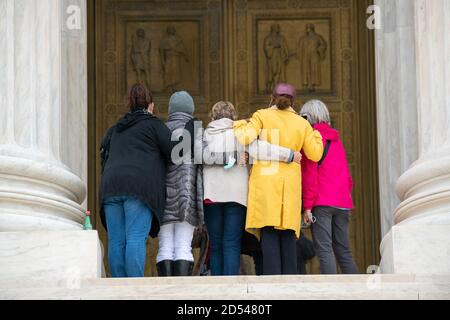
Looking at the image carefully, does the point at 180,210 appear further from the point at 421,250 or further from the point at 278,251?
the point at 421,250

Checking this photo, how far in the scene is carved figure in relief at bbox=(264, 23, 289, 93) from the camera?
2570cm

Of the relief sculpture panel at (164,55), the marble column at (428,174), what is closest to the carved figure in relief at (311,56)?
the relief sculpture panel at (164,55)

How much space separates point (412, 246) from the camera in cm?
1625

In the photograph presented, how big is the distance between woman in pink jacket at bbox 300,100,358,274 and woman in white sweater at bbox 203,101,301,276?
1.64 feet

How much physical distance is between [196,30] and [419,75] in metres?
8.32

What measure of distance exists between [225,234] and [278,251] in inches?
22.3

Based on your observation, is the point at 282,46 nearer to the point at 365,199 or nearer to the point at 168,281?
the point at 365,199

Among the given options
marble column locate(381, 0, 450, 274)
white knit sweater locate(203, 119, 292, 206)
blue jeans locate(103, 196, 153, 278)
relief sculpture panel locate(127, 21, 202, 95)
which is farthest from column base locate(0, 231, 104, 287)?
relief sculpture panel locate(127, 21, 202, 95)

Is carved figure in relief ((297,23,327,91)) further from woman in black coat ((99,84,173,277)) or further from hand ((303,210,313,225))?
woman in black coat ((99,84,173,277))

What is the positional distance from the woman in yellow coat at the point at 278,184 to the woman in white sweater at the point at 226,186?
0.38 ft

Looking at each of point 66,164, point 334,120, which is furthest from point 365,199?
point 66,164

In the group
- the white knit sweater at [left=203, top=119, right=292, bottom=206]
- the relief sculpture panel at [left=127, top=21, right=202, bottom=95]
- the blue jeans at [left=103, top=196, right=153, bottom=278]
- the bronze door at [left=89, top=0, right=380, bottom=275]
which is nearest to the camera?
the blue jeans at [left=103, top=196, right=153, bottom=278]

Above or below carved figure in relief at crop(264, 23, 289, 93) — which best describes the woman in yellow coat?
below
